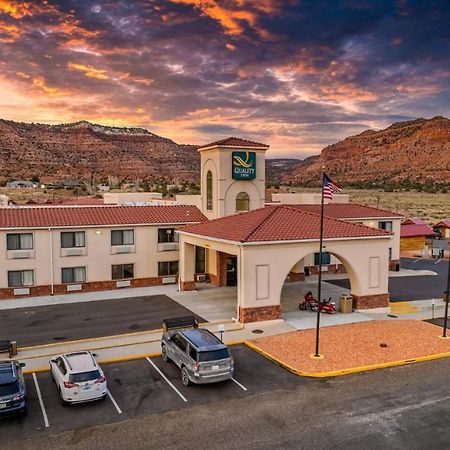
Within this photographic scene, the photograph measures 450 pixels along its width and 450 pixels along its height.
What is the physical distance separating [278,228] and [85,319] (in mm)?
11920

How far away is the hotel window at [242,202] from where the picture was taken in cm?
3841

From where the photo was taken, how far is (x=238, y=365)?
67.1 feet

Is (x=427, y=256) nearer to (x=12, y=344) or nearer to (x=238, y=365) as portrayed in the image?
(x=238, y=365)

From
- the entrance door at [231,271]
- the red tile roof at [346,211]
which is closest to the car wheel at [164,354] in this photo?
the entrance door at [231,271]

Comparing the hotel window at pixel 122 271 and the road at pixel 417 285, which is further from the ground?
the hotel window at pixel 122 271

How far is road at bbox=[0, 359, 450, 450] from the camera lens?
14.1 m

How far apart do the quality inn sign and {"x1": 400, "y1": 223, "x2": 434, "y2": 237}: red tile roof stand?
2638 cm

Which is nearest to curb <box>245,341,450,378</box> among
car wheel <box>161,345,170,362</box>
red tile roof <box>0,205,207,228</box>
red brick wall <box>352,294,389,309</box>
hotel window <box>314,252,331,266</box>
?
car wheel <box>161,345,170,362</box>

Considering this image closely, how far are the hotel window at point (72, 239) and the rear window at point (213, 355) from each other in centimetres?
1942

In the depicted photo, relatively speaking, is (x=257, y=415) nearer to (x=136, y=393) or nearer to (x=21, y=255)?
(x=136, y=393)

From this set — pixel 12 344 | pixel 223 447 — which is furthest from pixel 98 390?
pixel 12 344

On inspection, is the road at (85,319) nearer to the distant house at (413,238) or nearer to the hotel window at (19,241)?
the hotel window at (19,241)

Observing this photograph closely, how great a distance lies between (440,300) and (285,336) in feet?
45.5

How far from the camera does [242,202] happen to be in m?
38.7
